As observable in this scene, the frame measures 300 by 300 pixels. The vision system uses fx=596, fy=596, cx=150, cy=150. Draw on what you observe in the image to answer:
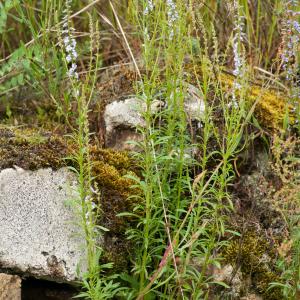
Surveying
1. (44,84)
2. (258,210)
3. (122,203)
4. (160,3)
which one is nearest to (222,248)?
(258,210)

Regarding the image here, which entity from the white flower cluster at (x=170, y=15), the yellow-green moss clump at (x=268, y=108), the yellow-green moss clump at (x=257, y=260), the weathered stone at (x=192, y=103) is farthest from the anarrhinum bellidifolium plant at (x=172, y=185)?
the yellow-green moss clump at (x=268, y=108)

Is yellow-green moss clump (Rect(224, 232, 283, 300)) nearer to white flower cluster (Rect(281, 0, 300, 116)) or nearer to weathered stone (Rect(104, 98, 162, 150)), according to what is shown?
white flower cluster (Rect(281, 0, 300, 116))

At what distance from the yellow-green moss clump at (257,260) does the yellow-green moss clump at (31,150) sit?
105 centimetres

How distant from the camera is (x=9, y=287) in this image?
285cm

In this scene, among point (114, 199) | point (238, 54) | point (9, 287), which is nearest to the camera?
point (238, 54)

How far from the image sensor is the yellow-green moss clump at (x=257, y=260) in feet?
10.4

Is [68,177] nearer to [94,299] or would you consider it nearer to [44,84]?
[94,299]

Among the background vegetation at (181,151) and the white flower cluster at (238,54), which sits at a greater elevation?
the white flower cluster at (238,54)

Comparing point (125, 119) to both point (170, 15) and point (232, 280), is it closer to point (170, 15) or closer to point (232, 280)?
point (170, 15)

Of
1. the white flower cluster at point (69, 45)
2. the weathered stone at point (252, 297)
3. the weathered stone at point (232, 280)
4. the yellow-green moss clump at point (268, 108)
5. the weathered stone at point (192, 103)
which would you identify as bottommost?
the weathered stone at point (252, 297)

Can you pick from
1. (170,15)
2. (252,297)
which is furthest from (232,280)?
(170,15)

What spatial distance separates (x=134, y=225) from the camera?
319 cm

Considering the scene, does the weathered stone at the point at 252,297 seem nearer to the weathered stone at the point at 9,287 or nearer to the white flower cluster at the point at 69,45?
the weathered stone at the point at 9,287

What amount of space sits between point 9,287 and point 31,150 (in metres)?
0.80
